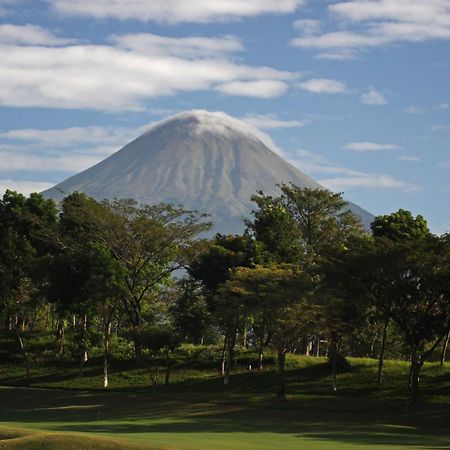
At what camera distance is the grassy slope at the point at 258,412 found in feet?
122

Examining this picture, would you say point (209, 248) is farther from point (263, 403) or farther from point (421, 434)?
point (421, 434)

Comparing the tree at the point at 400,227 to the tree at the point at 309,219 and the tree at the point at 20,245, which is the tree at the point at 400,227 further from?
the tree at the point at 20,245

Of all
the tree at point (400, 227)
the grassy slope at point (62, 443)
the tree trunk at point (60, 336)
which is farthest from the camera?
the tree trunk at point (60, 336)

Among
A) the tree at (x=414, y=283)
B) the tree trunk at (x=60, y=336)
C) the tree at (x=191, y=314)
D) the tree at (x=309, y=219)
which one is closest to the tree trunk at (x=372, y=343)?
the tree at (x=309, y=219)

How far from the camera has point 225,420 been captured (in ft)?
153

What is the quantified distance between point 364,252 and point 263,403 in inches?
463

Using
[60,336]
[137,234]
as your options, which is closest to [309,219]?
[137,234]

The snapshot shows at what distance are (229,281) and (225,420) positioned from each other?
50.3 ft

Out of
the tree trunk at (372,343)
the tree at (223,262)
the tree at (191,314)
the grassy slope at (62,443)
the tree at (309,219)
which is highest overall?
the tree at (309,219)

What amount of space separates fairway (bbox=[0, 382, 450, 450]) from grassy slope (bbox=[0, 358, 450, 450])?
2.2 inches

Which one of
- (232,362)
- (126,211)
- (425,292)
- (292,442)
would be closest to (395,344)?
(232,362)

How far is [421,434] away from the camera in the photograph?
134 feet

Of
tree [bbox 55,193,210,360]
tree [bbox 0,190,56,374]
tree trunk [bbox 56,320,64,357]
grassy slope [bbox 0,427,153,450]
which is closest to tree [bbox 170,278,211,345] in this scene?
tree [bbox 55,193,210,360]

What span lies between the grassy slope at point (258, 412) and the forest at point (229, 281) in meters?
1.50
